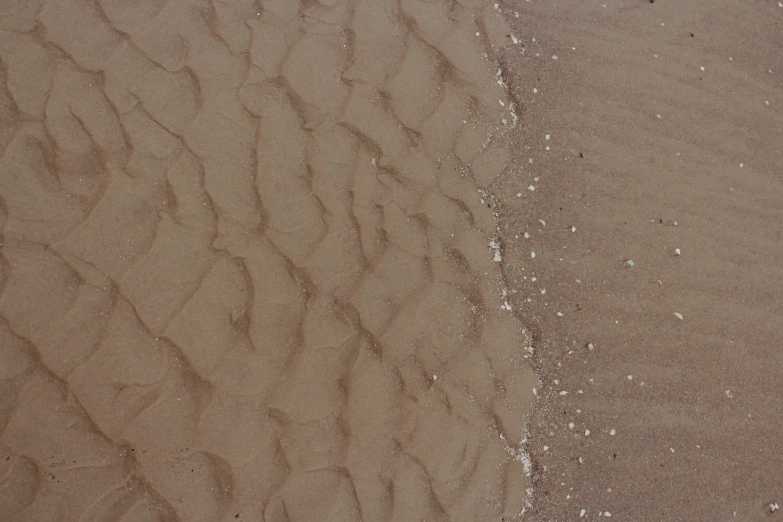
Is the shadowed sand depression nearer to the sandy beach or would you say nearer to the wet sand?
the sandy beach

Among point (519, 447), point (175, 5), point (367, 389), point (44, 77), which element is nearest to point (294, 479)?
point (367, 389)

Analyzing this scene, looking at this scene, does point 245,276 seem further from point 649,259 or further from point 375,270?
point 649,259

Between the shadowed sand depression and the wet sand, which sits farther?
the wet sand

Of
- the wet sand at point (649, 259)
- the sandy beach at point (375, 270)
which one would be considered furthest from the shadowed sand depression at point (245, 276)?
the wet sand at point (649, 259)

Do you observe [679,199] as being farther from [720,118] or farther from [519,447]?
[519,447]

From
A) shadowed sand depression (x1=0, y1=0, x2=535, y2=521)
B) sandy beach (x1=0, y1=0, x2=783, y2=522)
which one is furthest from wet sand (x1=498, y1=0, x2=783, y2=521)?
shadowed sand depression (x1=0, y1=0, x2=535, y2=521)

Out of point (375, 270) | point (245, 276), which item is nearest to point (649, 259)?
point (375, 270)
